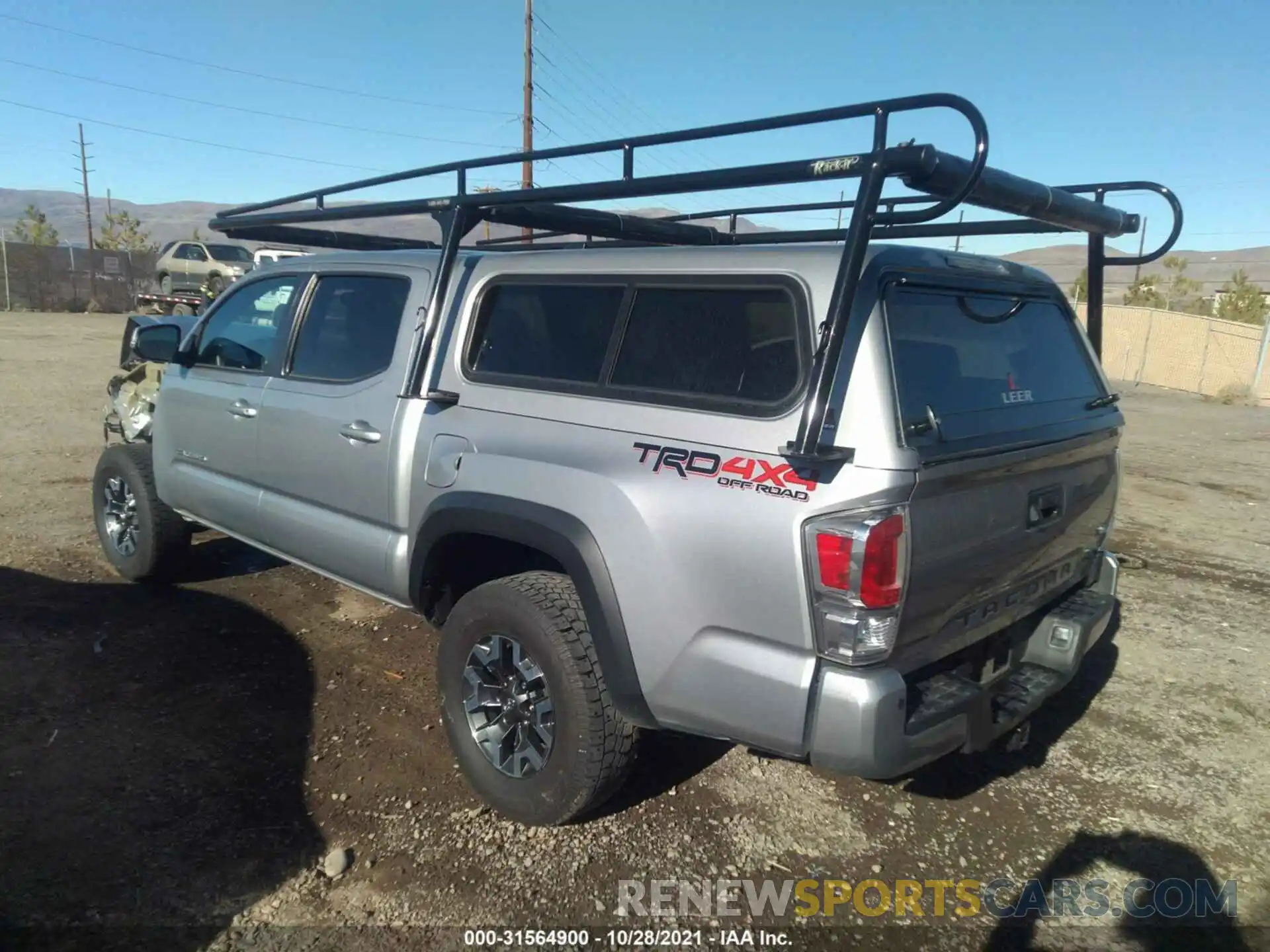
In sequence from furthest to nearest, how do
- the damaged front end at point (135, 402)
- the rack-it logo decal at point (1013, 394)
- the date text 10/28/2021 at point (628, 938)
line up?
1. the damaged front end at point (135, 402)
2. the rack-it logo decal at point (1013, 394)
3. the date text 10/28/2021 at point (628, 938)

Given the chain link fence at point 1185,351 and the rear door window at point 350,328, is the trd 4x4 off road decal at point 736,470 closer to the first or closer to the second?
the rear door window at point 350,328

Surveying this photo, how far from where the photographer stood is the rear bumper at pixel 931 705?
227cm

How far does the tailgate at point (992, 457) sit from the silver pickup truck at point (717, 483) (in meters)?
0.01

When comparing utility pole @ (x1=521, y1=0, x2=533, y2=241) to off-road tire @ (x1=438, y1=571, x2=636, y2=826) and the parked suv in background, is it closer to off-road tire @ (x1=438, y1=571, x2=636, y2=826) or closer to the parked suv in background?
the parked suv in background

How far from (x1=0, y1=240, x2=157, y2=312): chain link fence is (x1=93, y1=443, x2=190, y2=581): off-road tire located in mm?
29341

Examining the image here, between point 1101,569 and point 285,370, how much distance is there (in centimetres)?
368

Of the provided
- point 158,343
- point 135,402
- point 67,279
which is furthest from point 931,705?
point 67,279

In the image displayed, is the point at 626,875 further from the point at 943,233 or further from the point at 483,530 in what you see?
the point at 943,233

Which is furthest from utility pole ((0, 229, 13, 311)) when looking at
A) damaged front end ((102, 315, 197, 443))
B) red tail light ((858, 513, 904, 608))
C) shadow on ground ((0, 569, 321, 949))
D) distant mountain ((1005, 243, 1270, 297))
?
distant mountain ((1005, 243, 1270, 297))

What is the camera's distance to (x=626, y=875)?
2777mm

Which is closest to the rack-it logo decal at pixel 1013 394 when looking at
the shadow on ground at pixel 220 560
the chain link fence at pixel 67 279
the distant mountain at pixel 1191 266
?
the shadow on ground at pixel 220 560

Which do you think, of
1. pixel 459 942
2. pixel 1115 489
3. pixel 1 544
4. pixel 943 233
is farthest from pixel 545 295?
pixel 1 544

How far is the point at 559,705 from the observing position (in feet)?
9.18

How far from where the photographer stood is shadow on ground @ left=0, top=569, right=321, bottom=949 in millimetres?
2543
